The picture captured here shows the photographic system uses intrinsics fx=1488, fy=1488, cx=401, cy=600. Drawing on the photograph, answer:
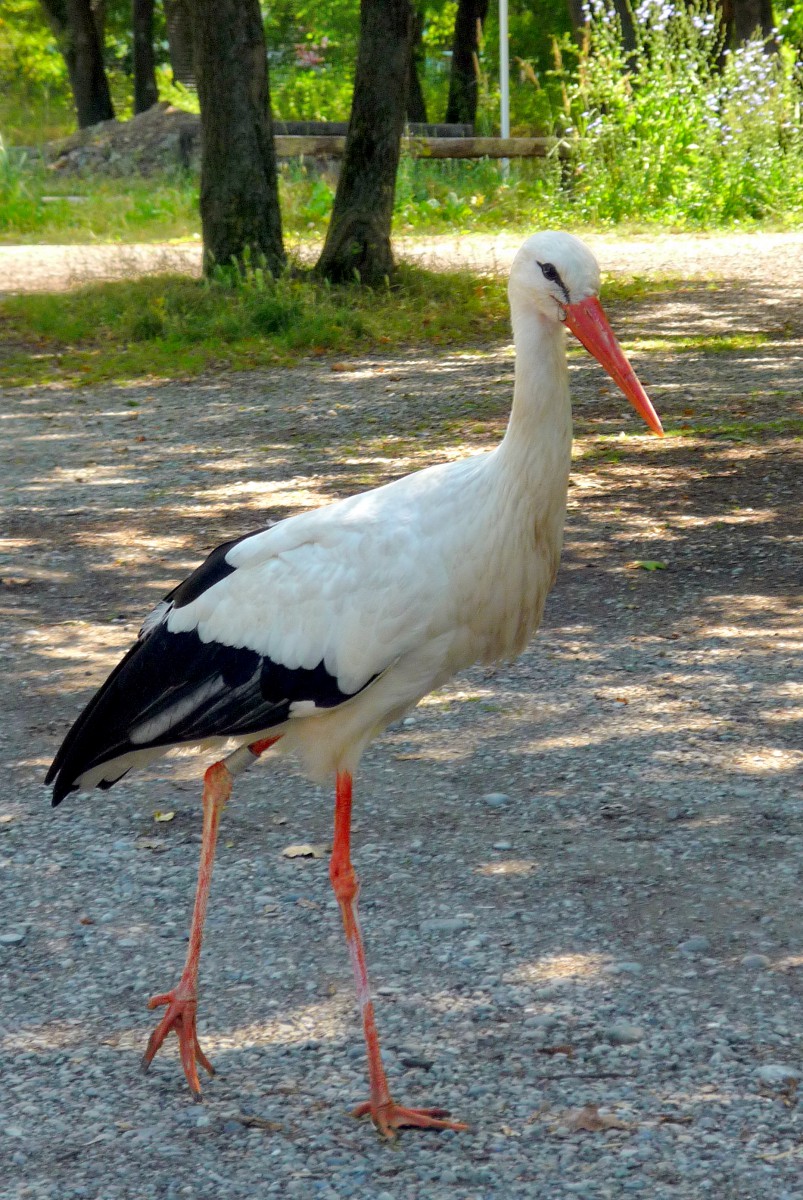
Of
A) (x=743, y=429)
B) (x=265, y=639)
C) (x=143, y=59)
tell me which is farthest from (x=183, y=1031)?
(x=143, y=59)

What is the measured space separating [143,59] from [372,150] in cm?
2137

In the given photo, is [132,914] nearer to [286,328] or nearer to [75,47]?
[286,328]

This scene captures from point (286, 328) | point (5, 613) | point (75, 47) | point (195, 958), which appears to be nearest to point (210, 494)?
point (5, 613)

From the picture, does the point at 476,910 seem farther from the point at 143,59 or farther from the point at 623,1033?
the point at 143,59

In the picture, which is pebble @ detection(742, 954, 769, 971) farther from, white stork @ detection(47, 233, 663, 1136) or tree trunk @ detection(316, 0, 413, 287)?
tree trunk @ detection(316, 0, 413, 287)

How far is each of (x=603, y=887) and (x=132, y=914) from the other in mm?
1282

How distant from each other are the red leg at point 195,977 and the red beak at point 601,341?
122 cm

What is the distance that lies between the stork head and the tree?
1128 inches

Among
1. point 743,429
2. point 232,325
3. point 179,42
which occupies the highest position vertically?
point 179,42

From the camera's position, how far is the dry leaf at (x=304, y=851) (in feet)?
14.2

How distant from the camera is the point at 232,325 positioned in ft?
38.4

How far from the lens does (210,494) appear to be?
8070 mm

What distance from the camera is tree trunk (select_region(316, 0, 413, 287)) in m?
12.3

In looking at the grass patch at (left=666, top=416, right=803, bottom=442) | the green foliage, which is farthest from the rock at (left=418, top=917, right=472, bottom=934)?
the green foliage
